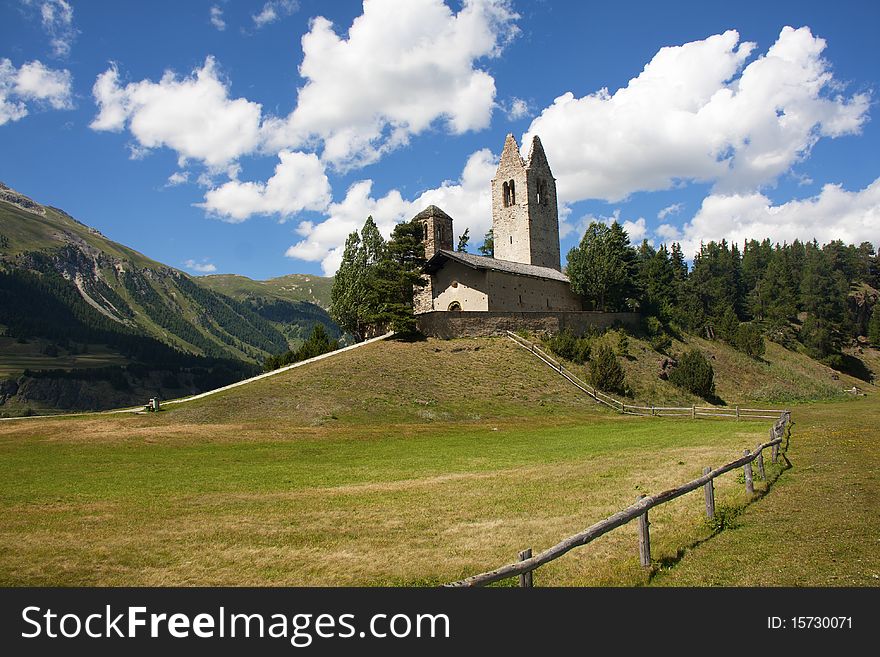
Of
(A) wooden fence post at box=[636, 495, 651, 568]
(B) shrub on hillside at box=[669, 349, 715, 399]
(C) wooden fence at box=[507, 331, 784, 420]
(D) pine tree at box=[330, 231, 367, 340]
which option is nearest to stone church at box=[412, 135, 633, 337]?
(C) wooden fence at box=[507, 331, 784, 420]

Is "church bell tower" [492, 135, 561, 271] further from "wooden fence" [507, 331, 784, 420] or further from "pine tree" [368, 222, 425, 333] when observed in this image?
"wooden fence" [507, 331, 784, 420]

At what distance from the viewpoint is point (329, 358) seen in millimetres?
47375

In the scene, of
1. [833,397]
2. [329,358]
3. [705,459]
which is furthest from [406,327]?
[833,397]

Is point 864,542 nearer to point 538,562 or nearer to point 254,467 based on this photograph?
point 538,562

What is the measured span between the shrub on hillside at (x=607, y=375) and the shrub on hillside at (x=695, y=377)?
7.70 meters

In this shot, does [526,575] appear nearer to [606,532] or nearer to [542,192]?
[606,532]

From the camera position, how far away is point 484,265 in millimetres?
56031

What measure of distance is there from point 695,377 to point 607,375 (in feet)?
34.5

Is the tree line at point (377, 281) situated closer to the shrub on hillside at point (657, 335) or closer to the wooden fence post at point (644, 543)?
the shrub on hillside at point (657, 335)

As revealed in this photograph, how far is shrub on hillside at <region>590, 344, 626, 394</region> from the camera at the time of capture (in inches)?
1969

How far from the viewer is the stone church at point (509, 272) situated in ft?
181

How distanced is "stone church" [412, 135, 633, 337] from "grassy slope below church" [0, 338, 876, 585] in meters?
14.3

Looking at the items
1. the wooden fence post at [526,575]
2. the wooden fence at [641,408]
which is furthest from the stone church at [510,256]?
the wooden fence post at [526,575]

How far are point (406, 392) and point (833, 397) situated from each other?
50.5m
